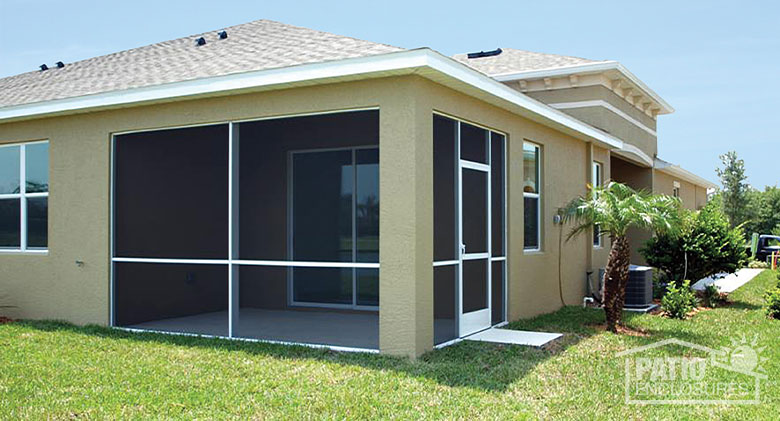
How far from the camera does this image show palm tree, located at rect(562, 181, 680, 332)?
863 centimetres

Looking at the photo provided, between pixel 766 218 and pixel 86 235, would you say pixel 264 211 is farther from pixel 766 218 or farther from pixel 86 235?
pixel 766 218

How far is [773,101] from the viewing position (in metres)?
41.7

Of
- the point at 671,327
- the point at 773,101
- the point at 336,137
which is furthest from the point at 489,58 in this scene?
the point at 773,101

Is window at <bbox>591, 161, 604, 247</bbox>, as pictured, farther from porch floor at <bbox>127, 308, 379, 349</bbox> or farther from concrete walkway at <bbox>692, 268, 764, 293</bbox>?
porch floor at <bbox>127, 308, 379, 349</bbox>

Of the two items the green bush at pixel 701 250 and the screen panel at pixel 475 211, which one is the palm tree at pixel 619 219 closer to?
the screen panel at pixel 475 211

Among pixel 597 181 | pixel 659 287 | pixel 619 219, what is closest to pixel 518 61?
pixel 597 181

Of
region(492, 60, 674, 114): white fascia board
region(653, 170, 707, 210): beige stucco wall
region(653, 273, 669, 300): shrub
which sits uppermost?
region(492, 60, 674, 114): white fascia board

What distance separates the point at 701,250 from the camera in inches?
468

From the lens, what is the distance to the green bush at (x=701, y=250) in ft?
39.2

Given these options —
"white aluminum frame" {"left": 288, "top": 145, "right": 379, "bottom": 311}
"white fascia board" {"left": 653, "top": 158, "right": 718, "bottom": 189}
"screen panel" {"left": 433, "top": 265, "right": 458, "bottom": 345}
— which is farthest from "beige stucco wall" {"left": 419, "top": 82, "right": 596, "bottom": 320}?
"white fascia board" {"left": 653, "top": 158, "right": 718, "bottom": 189}

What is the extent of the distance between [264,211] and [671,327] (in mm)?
6536

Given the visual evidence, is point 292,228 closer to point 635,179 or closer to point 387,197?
point 387,197

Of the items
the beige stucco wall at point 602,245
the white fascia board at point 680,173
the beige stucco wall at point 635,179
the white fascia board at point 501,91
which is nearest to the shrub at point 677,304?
the beige stucco wall at point 602,245

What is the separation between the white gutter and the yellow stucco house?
0.02m
